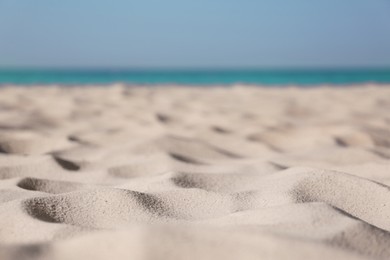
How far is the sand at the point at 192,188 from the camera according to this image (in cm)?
68

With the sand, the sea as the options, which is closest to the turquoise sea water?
the sea

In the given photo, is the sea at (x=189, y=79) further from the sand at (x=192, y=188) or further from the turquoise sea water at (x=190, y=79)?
the sand at (x=192, y=188)

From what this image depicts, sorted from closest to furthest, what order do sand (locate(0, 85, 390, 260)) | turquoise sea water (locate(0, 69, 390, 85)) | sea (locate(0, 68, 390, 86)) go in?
sand (locate(0, 85, 390, 260)), sea (locate(0, 68, 390, 86)), turquoise sea water (locate(0, 69, 390, 85))

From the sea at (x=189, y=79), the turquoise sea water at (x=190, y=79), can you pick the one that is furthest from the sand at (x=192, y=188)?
the turquoise sea water at (x=190, y=79)

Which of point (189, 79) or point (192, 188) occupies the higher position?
point (192, 188)

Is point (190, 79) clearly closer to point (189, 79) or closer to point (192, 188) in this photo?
point (189, 79)

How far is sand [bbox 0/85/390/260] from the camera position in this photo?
684 millimetres

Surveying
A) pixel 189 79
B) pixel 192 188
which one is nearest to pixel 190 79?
pixel 189 79

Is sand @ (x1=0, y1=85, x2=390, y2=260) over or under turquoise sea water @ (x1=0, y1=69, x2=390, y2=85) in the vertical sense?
over

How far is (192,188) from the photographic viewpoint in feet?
3.68

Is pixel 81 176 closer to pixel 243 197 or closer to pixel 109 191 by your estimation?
pixel 109 191

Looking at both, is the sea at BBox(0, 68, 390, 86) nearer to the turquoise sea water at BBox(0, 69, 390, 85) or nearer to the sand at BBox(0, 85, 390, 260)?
the turquoise sea water at BBox(0, 69, 390, 85)

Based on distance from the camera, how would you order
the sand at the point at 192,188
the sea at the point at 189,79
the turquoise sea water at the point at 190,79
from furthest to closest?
the turquoise sea water at the point at 190,79, the sea at the point at 189,79, the sand at the point at 192,188

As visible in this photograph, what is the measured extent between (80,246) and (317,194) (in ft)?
1.87
